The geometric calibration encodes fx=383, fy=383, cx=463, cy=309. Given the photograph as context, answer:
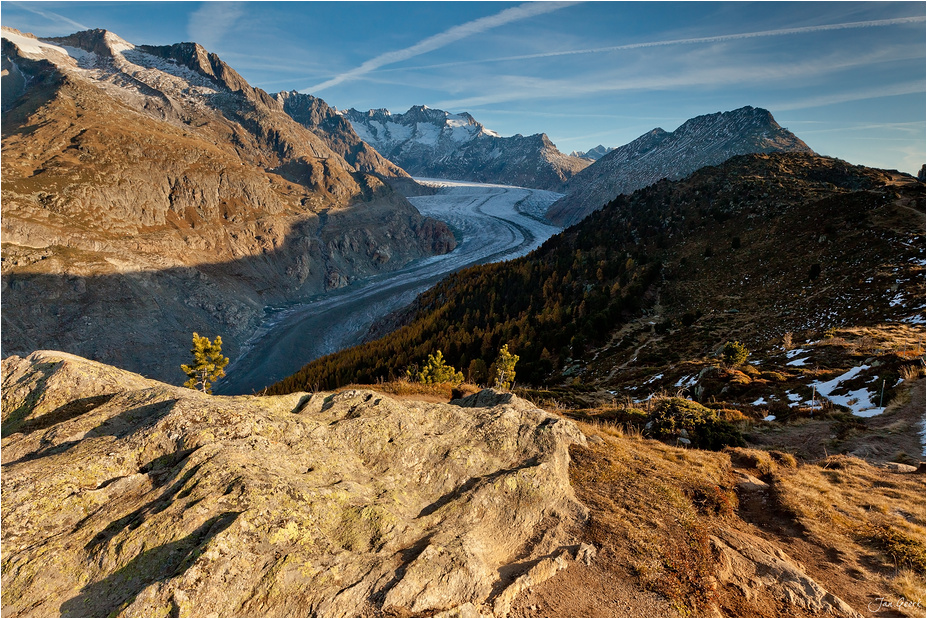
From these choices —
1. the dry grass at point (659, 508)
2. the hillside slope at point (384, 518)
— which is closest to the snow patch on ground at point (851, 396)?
the hillside slope at point (384, 518)

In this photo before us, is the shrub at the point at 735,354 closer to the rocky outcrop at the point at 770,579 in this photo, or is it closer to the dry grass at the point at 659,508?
the dry grass at the point at 659,508

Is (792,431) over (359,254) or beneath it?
beneath

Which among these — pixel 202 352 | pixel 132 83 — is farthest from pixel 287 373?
pixel 132 83

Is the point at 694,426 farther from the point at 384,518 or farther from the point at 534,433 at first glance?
the point at 384,518

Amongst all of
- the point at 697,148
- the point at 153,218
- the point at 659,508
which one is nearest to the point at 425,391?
the point at 659,508

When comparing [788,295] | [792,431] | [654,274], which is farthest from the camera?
[654,274]

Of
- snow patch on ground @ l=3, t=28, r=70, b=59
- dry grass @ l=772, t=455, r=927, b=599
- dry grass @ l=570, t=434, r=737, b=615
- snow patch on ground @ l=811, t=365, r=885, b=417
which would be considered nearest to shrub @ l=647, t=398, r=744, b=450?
dry grass @ l=570, t=434, r=737, b=615

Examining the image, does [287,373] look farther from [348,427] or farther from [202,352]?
[348,427]
